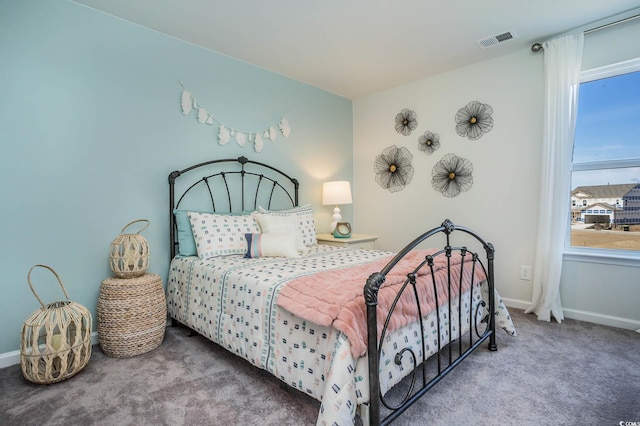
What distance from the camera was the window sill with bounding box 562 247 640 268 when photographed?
8.34ft

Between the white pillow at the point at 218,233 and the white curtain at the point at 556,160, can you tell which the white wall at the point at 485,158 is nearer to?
the white curtain at the point at 556,160

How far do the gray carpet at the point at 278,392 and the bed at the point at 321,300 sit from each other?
0.45 ft

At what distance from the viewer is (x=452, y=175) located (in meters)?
3.43

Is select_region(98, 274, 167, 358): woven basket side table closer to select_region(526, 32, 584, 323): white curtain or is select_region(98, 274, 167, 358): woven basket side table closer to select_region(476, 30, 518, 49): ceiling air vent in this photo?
select_region(526, 32, 584, 323): white curtain

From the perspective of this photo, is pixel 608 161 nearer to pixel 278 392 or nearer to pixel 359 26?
pixel 359 26

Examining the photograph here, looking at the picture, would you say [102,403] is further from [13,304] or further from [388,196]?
[388,196]

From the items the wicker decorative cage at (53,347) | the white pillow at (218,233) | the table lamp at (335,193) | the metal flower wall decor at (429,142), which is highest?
the metal flower wall decor at (429,142)

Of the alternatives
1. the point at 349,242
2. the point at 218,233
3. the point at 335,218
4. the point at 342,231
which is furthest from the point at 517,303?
the point at 218,233

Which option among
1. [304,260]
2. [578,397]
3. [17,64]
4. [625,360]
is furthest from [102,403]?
[625,360]

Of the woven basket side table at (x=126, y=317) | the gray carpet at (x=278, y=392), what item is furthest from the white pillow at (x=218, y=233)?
the gray carpet at (x=278, y=392)

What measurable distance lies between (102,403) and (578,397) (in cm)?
239

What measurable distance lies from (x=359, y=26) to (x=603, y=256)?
2.68 metres

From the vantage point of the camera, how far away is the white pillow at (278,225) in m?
2.67

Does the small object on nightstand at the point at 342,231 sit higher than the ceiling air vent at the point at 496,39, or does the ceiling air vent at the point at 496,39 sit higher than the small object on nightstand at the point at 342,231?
the ceiling air vent at the point at 496,39
